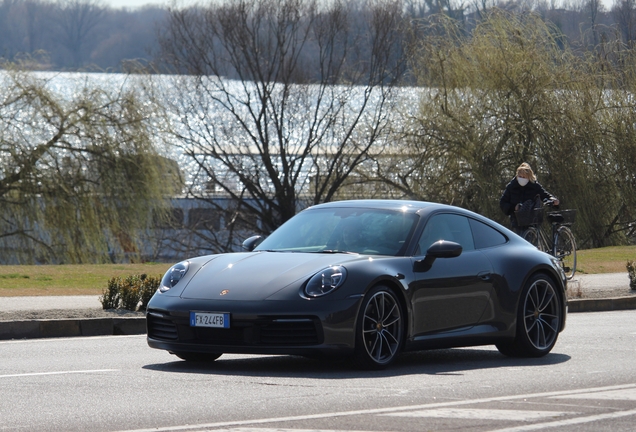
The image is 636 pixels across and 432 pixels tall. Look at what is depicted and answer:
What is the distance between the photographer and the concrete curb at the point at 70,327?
1209 cm

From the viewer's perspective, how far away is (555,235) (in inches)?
708

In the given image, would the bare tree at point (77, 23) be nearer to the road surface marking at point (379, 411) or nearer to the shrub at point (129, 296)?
the shrub at point (129, 296)

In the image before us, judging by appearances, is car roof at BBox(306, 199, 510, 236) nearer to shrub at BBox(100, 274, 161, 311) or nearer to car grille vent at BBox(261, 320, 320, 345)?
car grille vent at BBox(261, 320, 320, 345)

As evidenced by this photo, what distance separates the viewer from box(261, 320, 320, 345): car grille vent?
26.8ft

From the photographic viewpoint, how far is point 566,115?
1288 inches

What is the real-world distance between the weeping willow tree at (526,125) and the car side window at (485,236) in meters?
23.2

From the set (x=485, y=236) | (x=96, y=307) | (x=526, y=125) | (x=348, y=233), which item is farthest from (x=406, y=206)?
(x=526, y=125)

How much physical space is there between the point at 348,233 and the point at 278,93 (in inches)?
1213

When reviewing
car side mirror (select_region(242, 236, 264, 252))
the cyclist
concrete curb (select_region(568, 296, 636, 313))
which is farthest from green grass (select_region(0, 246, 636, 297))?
car side mirror (select_region(242, 236, 264, 252))

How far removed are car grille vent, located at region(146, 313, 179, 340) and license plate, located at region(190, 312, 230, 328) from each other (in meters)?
0.23

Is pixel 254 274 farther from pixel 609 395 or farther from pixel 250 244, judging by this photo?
pixel 609 395

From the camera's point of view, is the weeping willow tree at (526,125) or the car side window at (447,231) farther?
the weeping willow tree at (526,125)

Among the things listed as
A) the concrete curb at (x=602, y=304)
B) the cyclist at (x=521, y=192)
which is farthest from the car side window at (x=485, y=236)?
the cyclist at (x=521, y=192)

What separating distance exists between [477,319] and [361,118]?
98.8 feet
